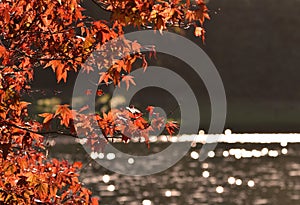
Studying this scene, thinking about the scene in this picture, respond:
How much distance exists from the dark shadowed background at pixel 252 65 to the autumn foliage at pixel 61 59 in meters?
115

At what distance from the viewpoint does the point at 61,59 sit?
9.79m

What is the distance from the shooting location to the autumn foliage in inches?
367

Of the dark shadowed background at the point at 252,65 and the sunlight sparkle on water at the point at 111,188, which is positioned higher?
the dark shadowed background at the point at 252,65

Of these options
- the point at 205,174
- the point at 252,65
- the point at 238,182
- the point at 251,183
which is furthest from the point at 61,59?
the point at 252,65

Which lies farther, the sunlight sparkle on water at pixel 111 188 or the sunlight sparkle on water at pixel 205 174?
the sunlight sparkle on water at pixel 205 174

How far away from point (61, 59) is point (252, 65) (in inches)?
5488

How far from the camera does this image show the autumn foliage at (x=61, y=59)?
933 centimetres

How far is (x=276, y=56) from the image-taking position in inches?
5871

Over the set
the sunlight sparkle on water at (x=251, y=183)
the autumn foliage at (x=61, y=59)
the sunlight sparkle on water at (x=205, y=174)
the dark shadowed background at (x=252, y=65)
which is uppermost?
the dark shadowed background at (x=252, y=65)

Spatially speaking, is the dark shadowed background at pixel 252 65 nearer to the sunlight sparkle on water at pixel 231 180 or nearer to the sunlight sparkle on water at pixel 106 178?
the sunlight sparkle on water at pixel 106 178

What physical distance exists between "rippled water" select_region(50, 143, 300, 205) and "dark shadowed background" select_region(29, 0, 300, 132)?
59.9 meters

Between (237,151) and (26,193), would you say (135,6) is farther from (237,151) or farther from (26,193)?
(237,151)

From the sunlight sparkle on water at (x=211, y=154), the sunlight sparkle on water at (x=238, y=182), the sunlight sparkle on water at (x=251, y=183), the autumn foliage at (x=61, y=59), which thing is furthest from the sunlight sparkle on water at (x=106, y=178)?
the autumn foliage at (x=61, y=59)

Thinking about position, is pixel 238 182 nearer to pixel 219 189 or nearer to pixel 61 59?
pixel 219 189
